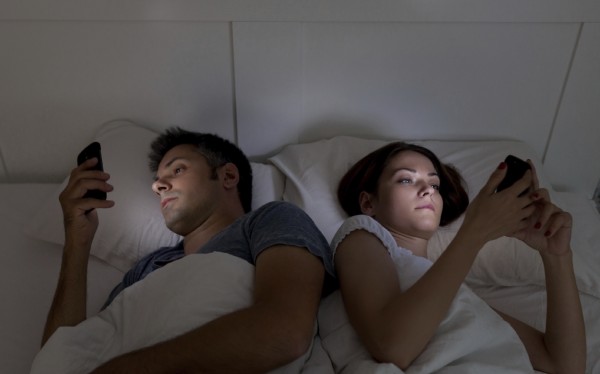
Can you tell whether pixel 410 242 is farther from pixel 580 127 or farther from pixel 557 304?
pixel 580 127

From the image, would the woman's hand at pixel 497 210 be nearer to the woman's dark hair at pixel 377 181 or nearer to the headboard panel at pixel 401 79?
the woman's dark hair at pixel 377 181

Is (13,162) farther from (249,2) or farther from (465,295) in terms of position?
(465,295)

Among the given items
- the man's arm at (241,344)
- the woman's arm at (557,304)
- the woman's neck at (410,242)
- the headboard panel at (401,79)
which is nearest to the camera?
the man's arm at (241,344)

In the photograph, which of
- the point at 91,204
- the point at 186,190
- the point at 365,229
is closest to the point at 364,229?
the point at 365,229

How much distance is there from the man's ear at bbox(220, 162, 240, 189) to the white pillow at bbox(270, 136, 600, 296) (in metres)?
0.19

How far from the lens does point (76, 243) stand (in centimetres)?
116

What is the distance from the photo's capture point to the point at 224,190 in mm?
1367

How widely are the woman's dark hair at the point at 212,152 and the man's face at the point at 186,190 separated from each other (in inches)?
1.3

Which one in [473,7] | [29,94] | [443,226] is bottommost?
[443,226]

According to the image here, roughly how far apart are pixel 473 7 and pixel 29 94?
138 centimetres

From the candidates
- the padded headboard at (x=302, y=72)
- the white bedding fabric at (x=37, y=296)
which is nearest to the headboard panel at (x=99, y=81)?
the padded headboard at (x=302, y=72)

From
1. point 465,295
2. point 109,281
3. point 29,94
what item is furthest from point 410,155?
point 29,94

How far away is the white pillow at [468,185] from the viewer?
130 cm

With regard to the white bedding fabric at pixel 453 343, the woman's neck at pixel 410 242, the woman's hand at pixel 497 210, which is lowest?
the white bedding fabric at pixel 453 343
